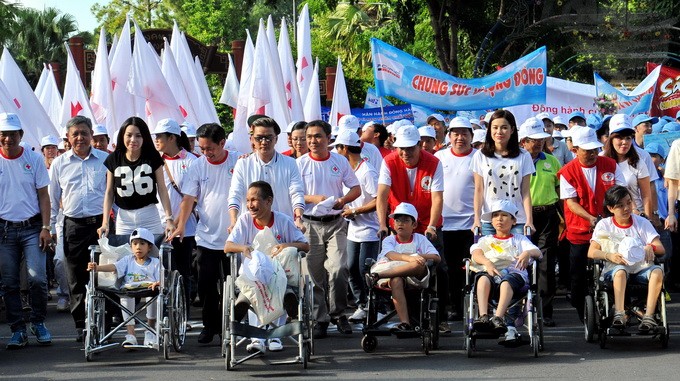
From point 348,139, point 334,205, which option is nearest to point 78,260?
point 334,205

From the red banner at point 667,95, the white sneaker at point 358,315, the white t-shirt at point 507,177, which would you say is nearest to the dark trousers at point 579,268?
the white t-shirt at point 507,177

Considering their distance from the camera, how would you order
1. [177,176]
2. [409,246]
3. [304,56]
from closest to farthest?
[409,246], [177,176], [304,56]

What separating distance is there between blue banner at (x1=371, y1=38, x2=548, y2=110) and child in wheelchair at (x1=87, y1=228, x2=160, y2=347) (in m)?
8.33

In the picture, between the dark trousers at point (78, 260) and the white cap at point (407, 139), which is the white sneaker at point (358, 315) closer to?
the white cap at point (407, 139)

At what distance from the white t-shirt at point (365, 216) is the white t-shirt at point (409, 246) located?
1345 millimetres

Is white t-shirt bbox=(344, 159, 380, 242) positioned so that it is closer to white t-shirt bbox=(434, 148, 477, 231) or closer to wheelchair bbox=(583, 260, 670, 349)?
white t-shirt bbox=(434, 148, 477, 231)

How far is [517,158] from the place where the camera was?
470 inches

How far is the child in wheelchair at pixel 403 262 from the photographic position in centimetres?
1066

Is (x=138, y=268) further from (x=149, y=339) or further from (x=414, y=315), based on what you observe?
(x=414, y=315)

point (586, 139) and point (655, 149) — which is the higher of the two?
point (655, 149)

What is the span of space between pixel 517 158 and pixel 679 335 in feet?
6.85

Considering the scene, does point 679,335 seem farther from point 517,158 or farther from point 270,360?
point 270,360

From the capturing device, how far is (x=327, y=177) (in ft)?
39.7

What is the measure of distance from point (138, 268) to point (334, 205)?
205 centimetres
